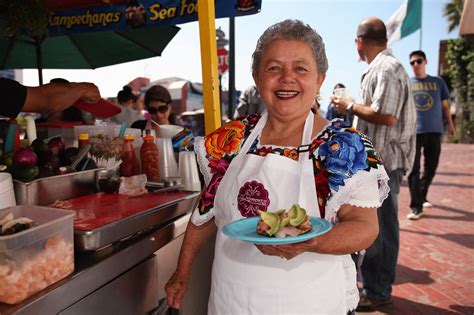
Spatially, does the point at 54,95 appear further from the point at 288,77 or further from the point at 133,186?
the point at 288,77

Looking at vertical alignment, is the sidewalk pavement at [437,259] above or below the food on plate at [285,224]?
below

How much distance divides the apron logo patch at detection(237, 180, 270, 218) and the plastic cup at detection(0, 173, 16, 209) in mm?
925

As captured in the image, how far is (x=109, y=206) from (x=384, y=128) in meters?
2.45

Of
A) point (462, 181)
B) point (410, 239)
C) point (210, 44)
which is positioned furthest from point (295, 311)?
point (462, 181)

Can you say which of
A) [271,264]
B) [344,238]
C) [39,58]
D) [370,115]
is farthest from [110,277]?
[39,58]

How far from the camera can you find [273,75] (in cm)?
167

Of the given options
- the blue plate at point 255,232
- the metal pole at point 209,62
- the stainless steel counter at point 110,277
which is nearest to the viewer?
the blue plate at point 255,232

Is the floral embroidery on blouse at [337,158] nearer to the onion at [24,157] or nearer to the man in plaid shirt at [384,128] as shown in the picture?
the onion at [24,157]

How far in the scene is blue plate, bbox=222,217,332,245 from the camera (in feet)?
3.80

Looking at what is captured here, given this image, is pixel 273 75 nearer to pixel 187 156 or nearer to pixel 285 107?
pixel 285 107

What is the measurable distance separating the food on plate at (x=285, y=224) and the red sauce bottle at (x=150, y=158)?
1.42 m

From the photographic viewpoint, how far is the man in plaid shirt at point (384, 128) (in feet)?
10.8

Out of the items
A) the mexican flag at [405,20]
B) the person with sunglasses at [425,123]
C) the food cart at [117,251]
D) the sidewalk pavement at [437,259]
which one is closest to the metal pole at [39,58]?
the food cart at [117,251]

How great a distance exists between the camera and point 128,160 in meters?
2.56
